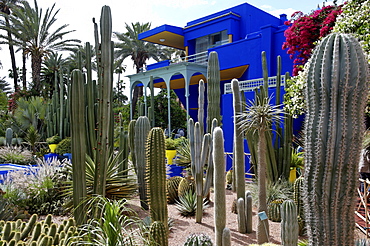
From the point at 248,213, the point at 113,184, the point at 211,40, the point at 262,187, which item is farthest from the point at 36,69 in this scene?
the point at 262,187

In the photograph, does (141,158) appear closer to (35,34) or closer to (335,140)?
(335,140)

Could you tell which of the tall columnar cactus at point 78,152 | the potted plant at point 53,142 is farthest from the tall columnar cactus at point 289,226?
the potted plant at point 53,142

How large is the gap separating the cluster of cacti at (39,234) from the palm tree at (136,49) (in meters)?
19.6

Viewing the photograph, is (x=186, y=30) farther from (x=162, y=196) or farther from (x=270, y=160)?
(x=162, y=196)

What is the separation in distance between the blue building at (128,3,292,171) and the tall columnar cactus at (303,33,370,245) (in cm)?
930

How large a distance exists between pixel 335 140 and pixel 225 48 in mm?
14085

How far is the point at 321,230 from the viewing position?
253 cm

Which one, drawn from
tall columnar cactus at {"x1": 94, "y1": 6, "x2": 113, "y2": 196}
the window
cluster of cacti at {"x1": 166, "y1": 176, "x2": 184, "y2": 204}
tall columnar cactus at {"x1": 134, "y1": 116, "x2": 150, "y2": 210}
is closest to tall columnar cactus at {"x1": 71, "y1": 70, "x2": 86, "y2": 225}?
tall columnar cactus at {"x1": 94, "y1": 6, "x2": 113, "y2": 196}

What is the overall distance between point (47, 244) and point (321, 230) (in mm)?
2706

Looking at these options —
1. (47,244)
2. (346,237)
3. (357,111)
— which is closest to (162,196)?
(47,244)

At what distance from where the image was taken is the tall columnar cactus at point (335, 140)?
2.42 metres

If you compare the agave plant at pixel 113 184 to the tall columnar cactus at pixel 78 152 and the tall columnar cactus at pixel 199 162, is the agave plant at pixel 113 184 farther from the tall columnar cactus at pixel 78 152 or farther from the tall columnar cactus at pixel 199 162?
the tall columnar cactus at pixel 199 162

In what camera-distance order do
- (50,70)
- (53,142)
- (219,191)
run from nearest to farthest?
(219,191) → (53,142) → (50,70)

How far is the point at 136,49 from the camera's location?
2348 cm
